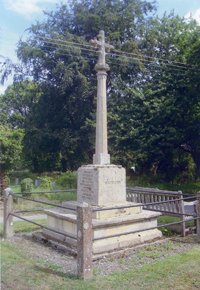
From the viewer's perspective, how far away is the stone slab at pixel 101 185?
8.22 meters

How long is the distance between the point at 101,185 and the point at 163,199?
9.93 ft

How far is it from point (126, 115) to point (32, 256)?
16618mm

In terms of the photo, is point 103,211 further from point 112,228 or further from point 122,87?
point 122,87

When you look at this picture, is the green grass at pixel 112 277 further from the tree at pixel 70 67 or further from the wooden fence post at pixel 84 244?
the tree at pixel 70 67

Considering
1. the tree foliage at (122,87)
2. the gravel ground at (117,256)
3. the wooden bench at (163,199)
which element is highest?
the tree foliage at (122,87)

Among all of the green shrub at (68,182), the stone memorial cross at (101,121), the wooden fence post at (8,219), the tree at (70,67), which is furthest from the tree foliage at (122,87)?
the wooden fence post at (8,219)

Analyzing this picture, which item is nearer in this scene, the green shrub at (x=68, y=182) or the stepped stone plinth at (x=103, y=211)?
the stepped stone plinth at (x=103, y=211)

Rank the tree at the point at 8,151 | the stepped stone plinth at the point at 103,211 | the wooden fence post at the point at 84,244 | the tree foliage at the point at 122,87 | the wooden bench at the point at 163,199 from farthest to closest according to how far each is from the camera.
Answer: the tree foliage at the point at 122,87 < the tree at the point at 8,151 < the wooden bench at the point at 163,199 < the stepped stone plinth at the point at 103,211 < the wooden fence post at the point at 84,244

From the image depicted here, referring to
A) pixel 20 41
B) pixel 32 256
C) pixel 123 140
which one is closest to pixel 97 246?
pixel 32 256

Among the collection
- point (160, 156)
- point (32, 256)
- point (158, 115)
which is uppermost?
point (158, 115)

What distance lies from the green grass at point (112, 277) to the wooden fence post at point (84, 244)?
18 centimetres

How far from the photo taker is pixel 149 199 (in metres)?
11.0

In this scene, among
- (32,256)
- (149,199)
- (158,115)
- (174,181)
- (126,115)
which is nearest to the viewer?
(32,256)

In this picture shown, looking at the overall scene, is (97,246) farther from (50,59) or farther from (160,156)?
(50,59)
